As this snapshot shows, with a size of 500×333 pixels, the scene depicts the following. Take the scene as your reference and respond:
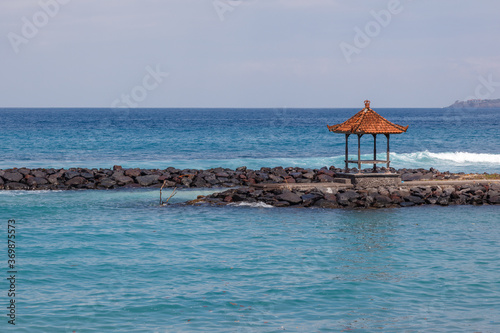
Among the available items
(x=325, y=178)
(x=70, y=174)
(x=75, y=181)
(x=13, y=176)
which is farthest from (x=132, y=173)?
(x=325, y=178)

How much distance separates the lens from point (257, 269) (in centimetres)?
1700

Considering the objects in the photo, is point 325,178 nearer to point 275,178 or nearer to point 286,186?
point 275,178

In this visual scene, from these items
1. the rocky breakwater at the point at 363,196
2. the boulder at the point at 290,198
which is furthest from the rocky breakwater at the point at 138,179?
the boulder at the point at 290,198

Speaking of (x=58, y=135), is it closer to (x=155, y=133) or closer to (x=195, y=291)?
(x=155, y=133)

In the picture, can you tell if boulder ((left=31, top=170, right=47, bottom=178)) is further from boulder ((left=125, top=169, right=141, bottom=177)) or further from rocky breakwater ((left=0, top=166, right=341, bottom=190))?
boulder ((left=125, top=169, right=141, bottom=177))

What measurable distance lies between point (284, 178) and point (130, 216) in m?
11.3

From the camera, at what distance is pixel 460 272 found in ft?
54.4

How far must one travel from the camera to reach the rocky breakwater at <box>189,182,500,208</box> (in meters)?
27.3

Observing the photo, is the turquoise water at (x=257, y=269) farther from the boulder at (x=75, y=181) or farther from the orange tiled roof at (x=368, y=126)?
the boulder at (x=75, y=181)

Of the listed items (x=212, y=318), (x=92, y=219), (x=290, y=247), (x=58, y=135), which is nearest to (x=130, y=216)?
(x=92, y=219)

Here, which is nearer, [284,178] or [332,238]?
[332,238]

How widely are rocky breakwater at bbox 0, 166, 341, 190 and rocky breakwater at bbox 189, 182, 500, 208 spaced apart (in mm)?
5536

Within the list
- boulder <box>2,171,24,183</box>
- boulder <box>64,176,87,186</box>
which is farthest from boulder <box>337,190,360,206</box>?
boulder <box>2,171,24,183</box>

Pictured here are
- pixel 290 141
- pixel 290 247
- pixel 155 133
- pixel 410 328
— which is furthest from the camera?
pixel 155 133
